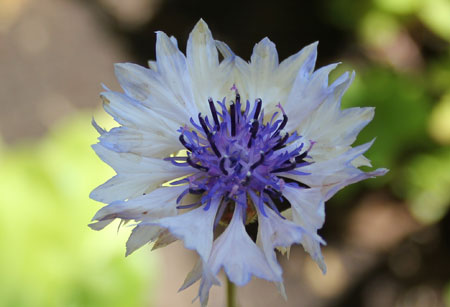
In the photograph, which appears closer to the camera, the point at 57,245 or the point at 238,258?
the point at 238,258

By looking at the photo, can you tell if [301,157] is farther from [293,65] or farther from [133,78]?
[133,78]

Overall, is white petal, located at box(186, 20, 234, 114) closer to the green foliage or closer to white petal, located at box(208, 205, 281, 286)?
white petal, located at box(208, 205, 281, 286)

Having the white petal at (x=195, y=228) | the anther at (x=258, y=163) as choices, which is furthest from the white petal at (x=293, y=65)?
the white petal at (x=195, y=228)

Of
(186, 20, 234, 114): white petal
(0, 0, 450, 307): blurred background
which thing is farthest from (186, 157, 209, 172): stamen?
(0, 0, 450, 307): blurred background

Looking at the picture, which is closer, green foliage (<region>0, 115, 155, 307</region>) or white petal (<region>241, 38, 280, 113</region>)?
white petal (<region>241, 38, 280, 113</region>)

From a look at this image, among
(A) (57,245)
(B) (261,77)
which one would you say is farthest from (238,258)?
(A) (57,245)

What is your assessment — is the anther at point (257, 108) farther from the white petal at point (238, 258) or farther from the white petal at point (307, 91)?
the white petal at point (238, 258)
